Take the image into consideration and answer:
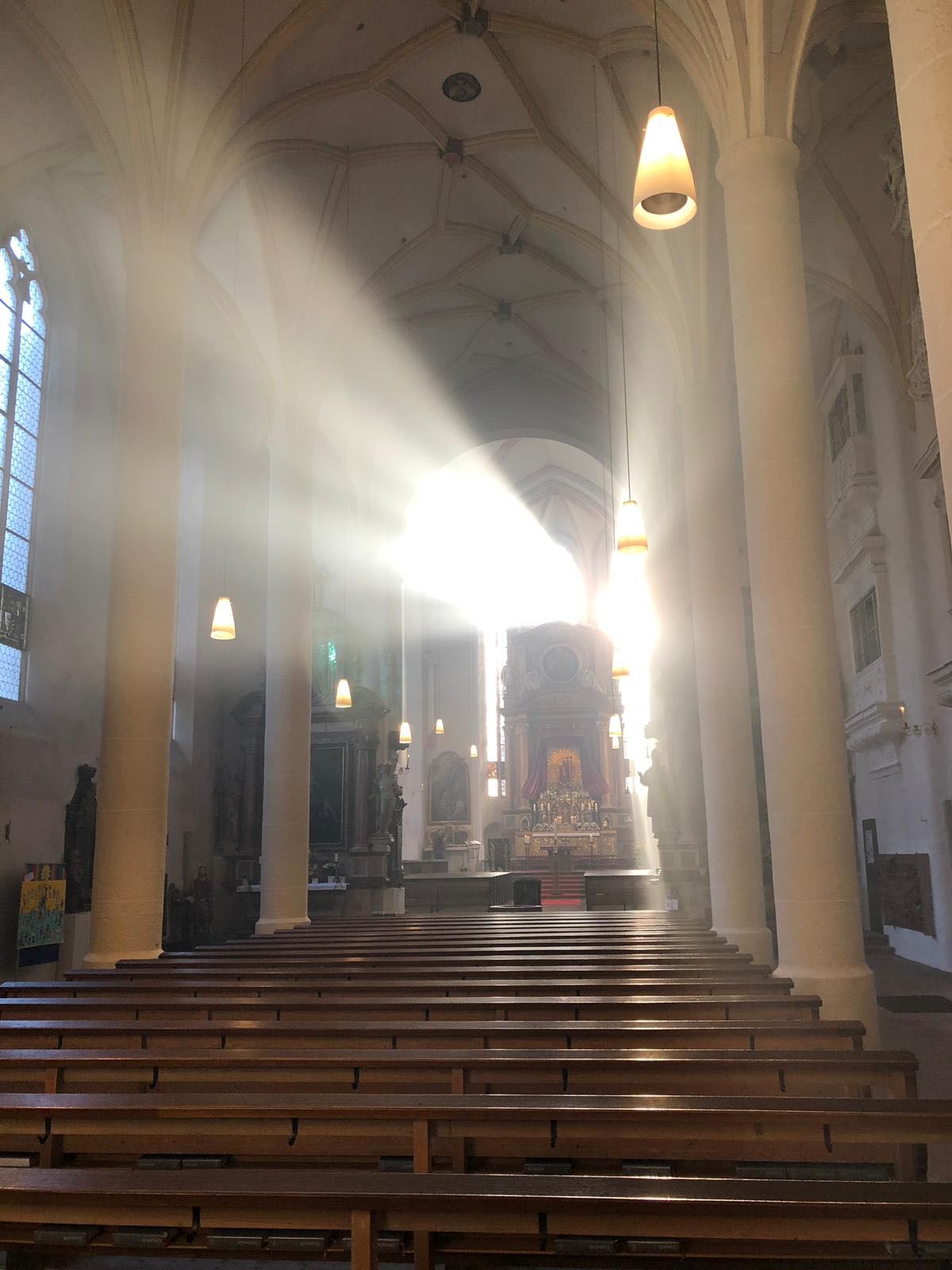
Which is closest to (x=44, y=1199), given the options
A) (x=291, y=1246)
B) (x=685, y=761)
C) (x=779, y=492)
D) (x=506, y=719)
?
(x=291, y=1246)

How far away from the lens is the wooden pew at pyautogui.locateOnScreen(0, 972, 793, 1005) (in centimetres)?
591

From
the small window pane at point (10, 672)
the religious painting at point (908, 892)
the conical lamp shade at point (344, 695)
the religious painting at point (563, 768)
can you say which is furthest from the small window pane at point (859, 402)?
the religious painting at point (563, 768)

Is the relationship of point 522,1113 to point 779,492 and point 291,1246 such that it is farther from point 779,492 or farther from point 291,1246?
point 779,492

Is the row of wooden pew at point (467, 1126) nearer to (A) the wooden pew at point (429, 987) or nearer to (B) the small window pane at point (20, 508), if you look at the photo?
(A) the wooden pew at point (429, 987)

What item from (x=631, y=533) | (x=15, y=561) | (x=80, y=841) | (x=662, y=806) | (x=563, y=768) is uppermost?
(x=15, y=561)

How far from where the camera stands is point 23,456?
1348cm

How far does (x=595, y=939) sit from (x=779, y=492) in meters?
4.29

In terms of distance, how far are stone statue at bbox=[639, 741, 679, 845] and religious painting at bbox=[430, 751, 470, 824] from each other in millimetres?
16682

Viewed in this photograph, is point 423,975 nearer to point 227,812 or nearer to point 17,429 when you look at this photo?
point 17,429

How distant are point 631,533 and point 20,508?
27.7 ft

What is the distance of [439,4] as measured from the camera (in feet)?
37.8

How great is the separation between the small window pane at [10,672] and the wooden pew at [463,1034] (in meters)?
8.67

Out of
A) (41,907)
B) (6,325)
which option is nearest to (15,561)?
(6,325)

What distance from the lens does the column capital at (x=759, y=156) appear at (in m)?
7.83
